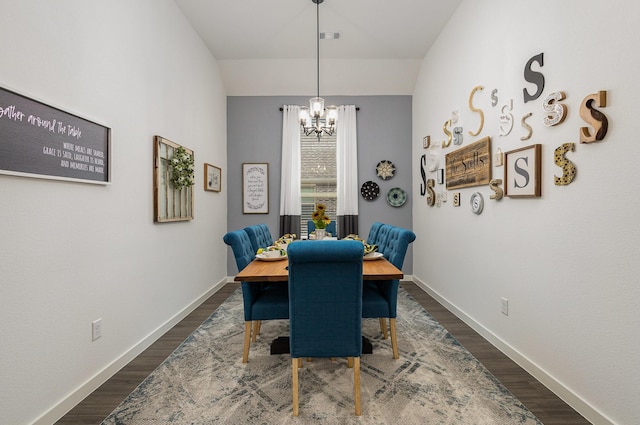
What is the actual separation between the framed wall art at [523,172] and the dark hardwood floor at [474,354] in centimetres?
122

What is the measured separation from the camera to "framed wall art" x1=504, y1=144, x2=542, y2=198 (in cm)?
208

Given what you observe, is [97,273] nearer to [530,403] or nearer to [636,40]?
[530,403]

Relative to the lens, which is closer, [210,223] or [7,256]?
[7,256]

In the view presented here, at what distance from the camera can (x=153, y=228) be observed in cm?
276

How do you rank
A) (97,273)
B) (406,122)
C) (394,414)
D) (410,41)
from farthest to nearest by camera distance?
(406,122)
(410,41)
(97,273)
(394,414)

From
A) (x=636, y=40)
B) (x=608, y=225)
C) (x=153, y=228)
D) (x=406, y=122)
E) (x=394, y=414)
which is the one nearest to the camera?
(x=636, y=40)

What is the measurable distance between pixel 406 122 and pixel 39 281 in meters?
4.68

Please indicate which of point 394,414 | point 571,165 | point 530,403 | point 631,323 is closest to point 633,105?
point 571,165

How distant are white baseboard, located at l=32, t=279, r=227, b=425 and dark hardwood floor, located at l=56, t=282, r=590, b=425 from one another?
1.2 inches

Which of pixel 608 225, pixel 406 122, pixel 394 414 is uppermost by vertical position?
pixel 406 122

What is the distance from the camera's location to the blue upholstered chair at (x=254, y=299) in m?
2.24

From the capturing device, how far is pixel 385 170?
492cm

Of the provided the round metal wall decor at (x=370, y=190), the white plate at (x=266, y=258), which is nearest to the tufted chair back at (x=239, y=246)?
the white plate at (x=266, y=258)

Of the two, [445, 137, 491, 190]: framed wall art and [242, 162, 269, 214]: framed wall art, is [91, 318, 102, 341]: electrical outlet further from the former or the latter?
[445, 137, 491, 190]: framed wall art
